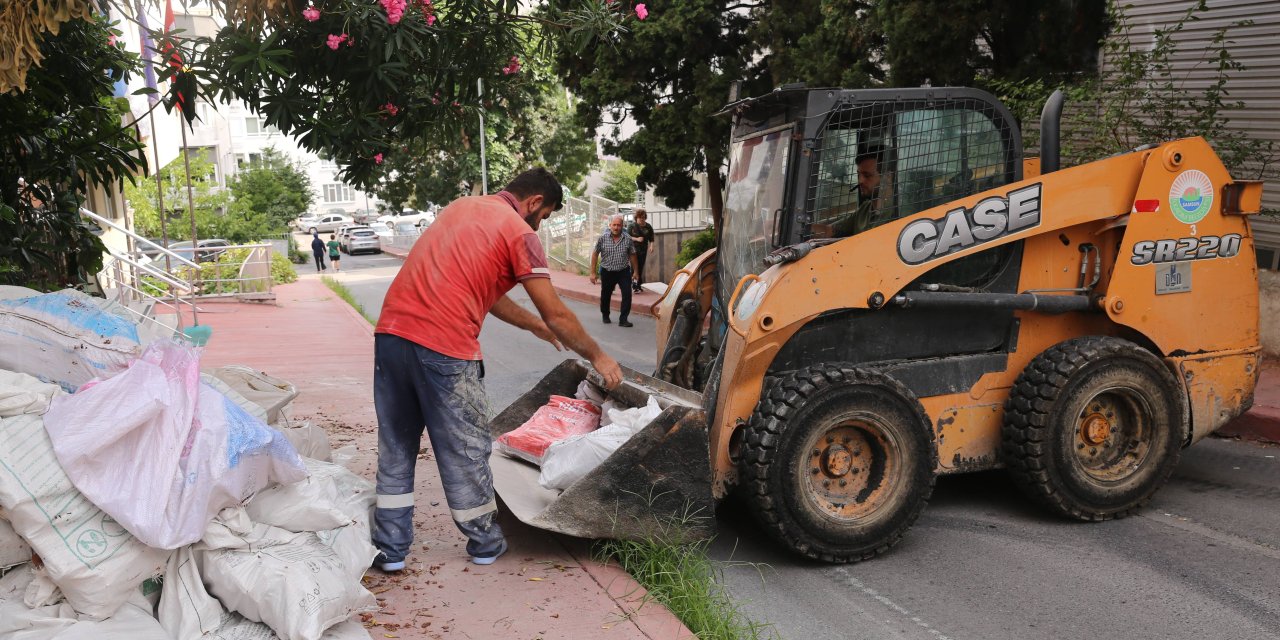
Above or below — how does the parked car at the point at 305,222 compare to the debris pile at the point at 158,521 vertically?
below

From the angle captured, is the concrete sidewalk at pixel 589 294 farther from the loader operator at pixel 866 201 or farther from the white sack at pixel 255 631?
the white sack at pixel 255 631

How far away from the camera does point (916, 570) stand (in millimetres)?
4762

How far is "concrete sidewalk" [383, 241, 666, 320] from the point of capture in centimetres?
1752

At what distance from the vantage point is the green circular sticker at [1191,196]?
529 cm

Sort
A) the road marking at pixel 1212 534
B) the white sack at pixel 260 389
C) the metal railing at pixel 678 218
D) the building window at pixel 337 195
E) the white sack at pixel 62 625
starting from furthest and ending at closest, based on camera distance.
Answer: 1. the building window at pixel 337 195
2. the metal railing at pixel 678 218
3. the white sack at pixel 260 389
4. the road marking at pixel 1212 534
5. the white sack at pixel 62 625

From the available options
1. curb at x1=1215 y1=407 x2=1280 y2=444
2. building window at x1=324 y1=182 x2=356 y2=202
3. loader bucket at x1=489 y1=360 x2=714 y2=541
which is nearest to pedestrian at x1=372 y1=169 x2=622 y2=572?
loader bucket at x1=489 y1=360 x2=714 y2=541

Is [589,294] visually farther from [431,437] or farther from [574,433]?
[431,437]

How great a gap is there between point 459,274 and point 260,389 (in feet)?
6.01

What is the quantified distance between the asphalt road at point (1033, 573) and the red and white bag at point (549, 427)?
928 mm

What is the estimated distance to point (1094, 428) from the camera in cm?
527

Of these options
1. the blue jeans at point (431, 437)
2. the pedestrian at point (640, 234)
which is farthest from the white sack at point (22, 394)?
the pedestrian at point (640, 234)

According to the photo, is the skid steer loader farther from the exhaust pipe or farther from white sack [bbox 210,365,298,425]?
white sack [bbox 210,365,298,425]

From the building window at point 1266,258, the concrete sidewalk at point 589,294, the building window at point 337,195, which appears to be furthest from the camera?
the building window at point 337,195

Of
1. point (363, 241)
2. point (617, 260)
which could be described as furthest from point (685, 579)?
point (363, 241)
